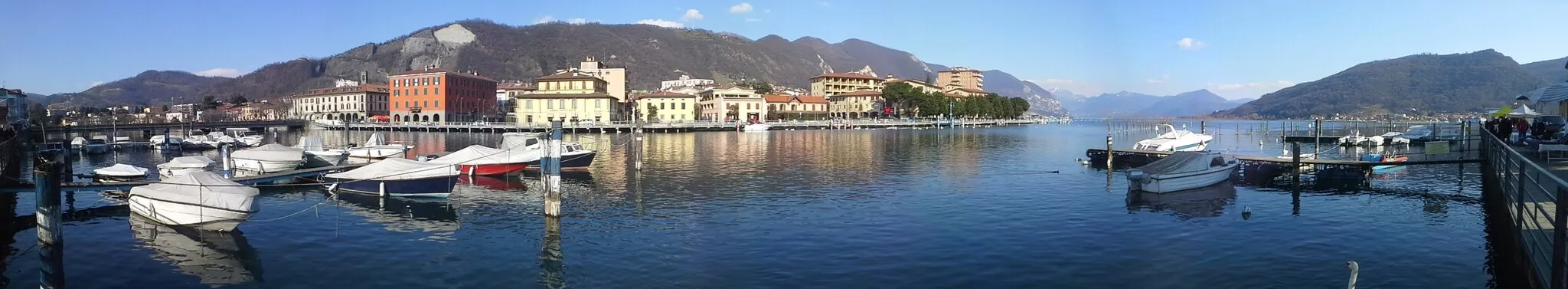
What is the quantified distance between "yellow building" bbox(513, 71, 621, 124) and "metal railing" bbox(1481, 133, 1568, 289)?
88645 millimetres

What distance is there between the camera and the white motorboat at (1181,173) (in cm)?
2502

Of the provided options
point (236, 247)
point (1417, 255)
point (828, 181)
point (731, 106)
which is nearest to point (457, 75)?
point (731, 106)

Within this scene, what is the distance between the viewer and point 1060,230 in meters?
18.8

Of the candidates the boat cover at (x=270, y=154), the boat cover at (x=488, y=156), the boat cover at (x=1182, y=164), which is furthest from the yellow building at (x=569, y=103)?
the boat cover at (x=1182, y=164)

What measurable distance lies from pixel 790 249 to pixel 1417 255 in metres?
11.6

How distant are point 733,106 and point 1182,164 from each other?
294 ft

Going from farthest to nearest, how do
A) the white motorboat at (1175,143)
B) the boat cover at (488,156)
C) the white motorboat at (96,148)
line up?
the white motorboat at (96,148), the white motorboat at (1175,143), the boat cover at (488,156)

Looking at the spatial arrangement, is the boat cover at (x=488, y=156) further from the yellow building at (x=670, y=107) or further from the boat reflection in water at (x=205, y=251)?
the yellow building at (x=670, y=107)

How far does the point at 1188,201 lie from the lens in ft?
78.3

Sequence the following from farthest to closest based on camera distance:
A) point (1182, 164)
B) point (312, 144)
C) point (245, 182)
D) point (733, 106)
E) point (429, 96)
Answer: point (733, 106) < point (429, 96) < point (312, 144) < point (245, 182) < point (1182, 164)

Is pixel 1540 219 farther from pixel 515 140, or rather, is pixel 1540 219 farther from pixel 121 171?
pixel 121 171

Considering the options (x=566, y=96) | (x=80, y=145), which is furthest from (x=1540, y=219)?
(x=566, y=96)

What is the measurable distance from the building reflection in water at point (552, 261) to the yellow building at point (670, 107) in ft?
295

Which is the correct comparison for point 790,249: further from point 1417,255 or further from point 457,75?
point 457,75
